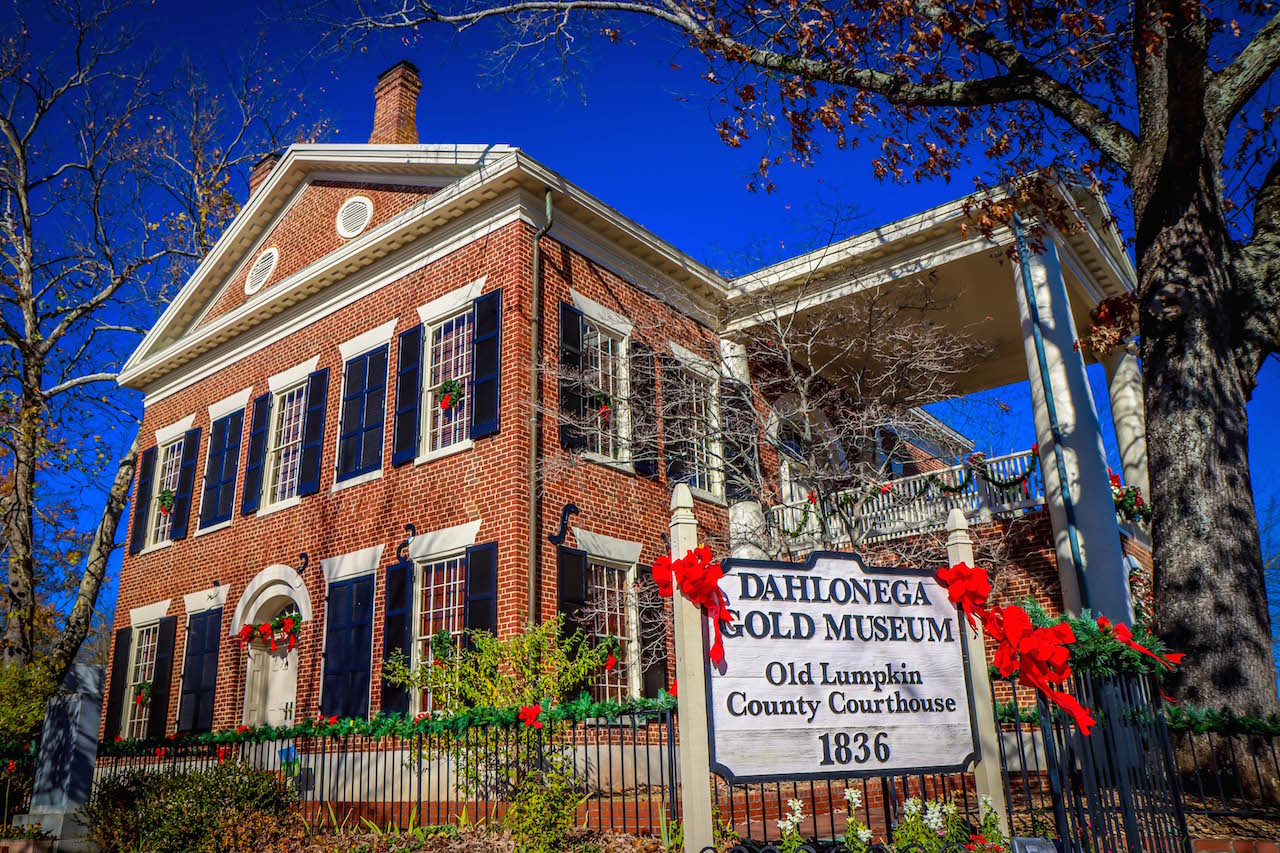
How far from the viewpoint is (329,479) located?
48.5 feet

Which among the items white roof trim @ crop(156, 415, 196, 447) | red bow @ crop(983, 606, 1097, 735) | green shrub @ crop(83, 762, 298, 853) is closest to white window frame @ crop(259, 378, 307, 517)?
white roof trim @ crop(156, 415, 196, 447)

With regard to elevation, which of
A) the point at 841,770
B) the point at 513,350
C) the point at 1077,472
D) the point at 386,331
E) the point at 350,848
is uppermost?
the point at 386,331

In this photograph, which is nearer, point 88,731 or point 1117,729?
point 1117,729

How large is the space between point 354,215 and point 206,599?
7.50 m

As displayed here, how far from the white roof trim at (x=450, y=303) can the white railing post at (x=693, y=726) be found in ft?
32.2

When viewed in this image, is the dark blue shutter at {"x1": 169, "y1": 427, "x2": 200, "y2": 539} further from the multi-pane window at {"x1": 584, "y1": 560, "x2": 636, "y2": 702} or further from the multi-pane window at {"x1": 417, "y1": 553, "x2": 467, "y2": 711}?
the multi-pane window at {"x1": 584, "y1": 560, "x2": 636, "y2": 702}

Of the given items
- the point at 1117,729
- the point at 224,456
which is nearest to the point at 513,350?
the point at 224,456

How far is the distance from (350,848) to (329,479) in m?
8.08

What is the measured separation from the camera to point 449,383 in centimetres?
1298

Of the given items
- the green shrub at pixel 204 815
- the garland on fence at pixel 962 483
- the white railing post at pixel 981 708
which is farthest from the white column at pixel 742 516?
the white railing post at pixel 981 708

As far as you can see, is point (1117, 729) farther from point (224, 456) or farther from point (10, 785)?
point (224, 456)

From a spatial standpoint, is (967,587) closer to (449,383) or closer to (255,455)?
(449,383)

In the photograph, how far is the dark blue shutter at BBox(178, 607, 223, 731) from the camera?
15.6 metres

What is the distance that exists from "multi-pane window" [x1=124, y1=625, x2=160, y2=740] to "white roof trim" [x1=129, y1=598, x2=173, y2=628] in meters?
0.15
